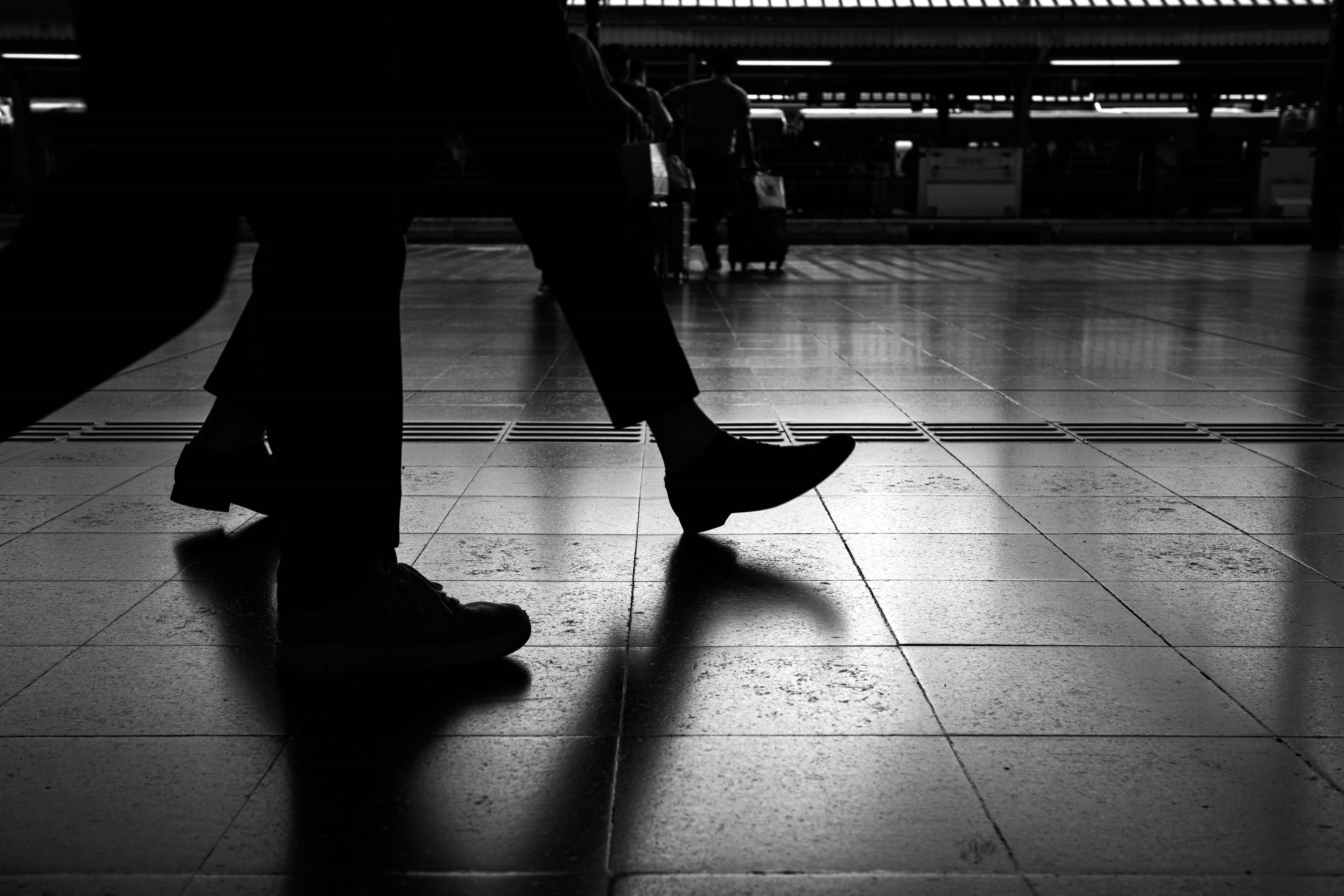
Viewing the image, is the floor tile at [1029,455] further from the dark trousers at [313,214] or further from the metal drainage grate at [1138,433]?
the dark trousers at [313,214]

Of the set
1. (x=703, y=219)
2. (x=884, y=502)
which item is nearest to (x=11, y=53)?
(x=703, y=219)

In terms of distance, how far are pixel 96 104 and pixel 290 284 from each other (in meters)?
0.47

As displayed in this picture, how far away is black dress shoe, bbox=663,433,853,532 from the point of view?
2543 millimetres

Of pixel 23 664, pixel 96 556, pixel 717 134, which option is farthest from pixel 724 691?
pixel 717 134

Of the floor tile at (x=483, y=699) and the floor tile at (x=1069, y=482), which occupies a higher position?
the floor tile at (x=483, y=699)

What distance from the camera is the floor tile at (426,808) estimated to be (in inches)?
52.1

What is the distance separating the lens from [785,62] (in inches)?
988

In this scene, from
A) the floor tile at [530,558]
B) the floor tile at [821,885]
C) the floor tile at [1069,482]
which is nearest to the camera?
the floor tile at [821,885]

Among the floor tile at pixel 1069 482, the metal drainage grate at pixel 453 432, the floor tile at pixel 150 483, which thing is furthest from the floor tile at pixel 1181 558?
the floor tile at pixel 150 483

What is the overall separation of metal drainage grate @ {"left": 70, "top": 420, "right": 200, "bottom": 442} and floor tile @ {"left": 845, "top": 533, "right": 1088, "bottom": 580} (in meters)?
2.09

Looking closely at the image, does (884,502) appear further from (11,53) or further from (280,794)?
(11,53)

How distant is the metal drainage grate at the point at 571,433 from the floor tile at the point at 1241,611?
5.83 ft

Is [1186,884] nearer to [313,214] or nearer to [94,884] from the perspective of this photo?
[94,884]

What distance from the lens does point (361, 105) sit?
173 centimetres
